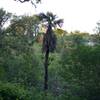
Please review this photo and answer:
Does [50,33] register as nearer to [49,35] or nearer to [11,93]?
[49,35]

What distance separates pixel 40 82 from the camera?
192ft

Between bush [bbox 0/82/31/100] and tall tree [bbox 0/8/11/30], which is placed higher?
tall tree [bbox 0/8/11/30]

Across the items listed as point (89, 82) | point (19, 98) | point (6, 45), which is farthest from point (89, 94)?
point (19, 98)

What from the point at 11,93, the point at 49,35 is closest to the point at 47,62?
the point at 49,35

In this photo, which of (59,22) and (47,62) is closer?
(59,22)

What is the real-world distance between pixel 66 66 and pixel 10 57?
26.6 ft

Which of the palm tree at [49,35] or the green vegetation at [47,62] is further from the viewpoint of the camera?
the palm tree at [49,35]

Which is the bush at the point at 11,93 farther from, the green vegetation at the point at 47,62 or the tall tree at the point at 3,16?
the tall tree at the point at 3,16

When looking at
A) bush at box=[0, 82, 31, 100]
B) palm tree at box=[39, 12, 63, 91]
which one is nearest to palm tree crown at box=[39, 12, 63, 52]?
palm tree at box=[39, 12, 63, 91]

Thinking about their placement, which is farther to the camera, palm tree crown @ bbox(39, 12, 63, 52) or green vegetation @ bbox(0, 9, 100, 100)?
palm tree crown @ bbox(39, 12, 63, 52)

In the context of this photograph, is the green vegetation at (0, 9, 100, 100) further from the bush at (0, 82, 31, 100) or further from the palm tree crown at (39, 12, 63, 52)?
the bush at (0, 82, 31, 100)

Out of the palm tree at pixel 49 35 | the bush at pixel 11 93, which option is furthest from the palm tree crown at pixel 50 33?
the bush at pixel 11 93

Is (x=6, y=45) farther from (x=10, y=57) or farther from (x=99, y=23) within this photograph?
(x=99, y=23)

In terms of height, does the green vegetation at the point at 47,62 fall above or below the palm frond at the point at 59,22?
below
